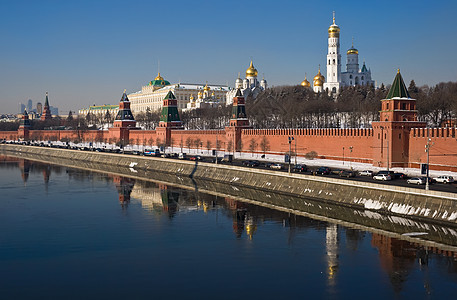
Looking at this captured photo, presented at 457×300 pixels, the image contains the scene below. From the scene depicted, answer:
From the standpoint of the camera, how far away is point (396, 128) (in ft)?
118

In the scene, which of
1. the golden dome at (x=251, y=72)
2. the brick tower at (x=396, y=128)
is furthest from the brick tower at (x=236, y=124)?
the golden dome at (x=251, y=72)

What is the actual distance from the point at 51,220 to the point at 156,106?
3860 inches

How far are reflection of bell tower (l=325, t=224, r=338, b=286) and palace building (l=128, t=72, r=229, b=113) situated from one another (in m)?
85.1

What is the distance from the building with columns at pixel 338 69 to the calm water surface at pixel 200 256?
59.3m

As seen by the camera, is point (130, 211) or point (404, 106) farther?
point (404, 106)

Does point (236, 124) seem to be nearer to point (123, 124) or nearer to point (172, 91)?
point (123, 124)

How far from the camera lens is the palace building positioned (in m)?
114

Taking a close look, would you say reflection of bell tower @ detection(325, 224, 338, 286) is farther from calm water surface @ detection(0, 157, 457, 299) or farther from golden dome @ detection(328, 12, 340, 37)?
golden dome @ detection(328, 12, 340, 37)

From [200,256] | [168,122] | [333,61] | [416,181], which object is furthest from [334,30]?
[200,256]

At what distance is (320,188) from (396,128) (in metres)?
9.14

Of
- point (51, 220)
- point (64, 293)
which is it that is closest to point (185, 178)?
point (51, 220)

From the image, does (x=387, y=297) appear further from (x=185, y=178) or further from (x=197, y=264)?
(x=185, y=178)

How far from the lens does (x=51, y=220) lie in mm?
25688

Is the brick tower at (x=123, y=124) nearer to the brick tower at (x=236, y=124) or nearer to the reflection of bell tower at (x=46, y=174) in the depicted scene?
the reflection of bell tower at (x=46, y=174)
